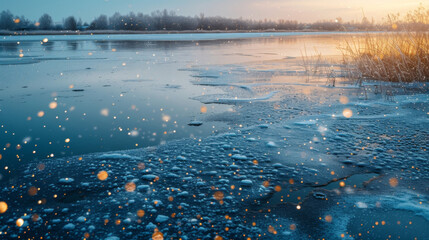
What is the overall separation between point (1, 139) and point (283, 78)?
6.46m

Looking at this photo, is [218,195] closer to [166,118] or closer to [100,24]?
[166,118]

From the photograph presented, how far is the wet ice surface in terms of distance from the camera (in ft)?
6.35

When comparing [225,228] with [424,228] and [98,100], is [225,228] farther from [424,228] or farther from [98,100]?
[98,100]

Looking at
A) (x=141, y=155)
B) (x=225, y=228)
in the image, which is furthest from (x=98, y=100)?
(x=225, y=228)

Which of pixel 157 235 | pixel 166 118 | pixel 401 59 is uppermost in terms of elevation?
pixel 401 59

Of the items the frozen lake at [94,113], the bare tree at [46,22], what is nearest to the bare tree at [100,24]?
the bare tree at [46,22]

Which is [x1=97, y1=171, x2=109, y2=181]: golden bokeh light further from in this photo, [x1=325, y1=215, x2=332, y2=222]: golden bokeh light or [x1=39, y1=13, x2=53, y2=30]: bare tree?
[x1=39, y1=13, x2=53, y2=30]: bare tree

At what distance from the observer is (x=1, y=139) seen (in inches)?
140

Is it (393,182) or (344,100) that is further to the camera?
(344,100)

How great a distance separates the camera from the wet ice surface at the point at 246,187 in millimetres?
1935

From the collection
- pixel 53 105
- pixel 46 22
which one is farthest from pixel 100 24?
pixel 53 105

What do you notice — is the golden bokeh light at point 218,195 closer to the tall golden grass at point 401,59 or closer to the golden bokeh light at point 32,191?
the golden bokeh light at point 32,191

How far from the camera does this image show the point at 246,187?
2438mm

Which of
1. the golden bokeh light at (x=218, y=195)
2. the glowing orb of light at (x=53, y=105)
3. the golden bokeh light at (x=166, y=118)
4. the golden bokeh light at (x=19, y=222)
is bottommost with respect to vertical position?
the golden bokeh light at (x=19, y=222)
